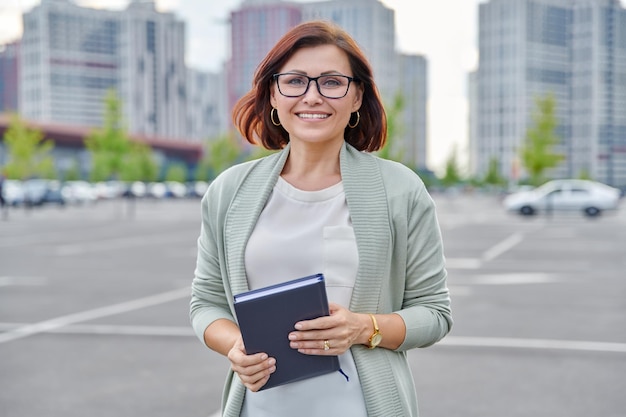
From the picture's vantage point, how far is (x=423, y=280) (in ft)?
6.78

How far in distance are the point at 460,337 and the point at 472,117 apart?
13927 centimetres

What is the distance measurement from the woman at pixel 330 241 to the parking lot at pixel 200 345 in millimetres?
3473

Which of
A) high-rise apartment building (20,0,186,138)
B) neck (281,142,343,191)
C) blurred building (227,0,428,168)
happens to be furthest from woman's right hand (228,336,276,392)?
high-rise apartment building (20,0,186,138)

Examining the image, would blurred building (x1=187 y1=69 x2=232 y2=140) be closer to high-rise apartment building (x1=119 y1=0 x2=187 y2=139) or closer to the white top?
high-rise apartment building (x1=119 y1=0 x2=187 y2=139)

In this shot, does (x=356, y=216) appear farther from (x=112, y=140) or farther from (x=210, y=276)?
(x=112, y=140)

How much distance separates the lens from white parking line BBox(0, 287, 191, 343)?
322 inches

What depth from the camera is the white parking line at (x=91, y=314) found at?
26.8 ft

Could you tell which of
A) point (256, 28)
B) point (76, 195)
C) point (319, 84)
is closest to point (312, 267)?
point (319, 84)

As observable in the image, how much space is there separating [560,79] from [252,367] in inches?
5175

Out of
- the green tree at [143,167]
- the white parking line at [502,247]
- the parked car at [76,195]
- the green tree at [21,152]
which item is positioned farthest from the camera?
the green tree at [143,167]

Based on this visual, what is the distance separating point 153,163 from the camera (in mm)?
81250

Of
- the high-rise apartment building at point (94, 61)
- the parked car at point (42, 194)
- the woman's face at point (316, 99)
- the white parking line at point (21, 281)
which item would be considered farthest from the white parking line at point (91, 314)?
the high-rise apartment building at point (94, 61)

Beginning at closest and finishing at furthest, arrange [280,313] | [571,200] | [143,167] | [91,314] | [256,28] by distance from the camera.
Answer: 1. [280,313]
2. [91,314]
3. [571,200]
4. [256,28]
5. [143,167]

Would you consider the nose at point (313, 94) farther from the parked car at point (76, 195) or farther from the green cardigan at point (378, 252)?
the parked car at point (76, 195)
